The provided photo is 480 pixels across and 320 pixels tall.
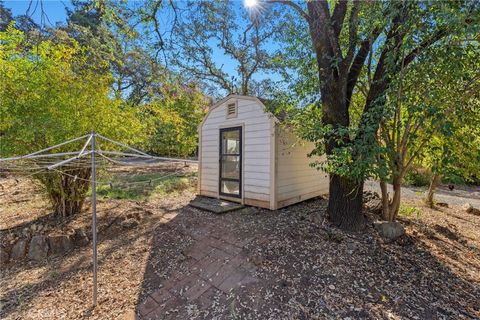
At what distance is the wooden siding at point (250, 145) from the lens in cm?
483

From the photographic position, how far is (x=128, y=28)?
4.36 metres

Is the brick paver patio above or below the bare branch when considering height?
below

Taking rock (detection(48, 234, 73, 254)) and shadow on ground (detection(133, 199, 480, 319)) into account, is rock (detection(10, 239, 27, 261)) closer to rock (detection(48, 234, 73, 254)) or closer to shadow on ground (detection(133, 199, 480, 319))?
rock (detection(48, 234, 73, 254))

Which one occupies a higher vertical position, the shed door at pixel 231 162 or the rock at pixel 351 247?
the shed door at pixel 231 162

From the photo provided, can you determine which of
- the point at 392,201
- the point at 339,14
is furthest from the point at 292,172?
the point at 339,14

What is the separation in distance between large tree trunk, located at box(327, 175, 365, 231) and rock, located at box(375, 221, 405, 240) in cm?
27

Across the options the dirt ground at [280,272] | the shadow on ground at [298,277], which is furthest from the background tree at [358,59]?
the dirt ground at [280,272]

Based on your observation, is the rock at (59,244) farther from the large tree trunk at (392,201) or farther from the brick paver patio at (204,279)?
the large tree trunk at (392,201)

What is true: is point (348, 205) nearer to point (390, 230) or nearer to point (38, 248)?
point (390, 230)

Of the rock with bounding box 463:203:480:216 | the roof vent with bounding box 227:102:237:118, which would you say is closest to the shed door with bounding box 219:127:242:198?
the roof vent with bounding box 227:102:237:118

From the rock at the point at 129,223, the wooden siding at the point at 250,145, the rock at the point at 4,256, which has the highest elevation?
the wooden siding at the point at 250,145

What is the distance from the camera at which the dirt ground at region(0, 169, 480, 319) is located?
2359 millimetres

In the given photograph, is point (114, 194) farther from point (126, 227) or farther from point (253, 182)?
point (253, 182)

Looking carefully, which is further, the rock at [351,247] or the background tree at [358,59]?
the rock at [351,247]
